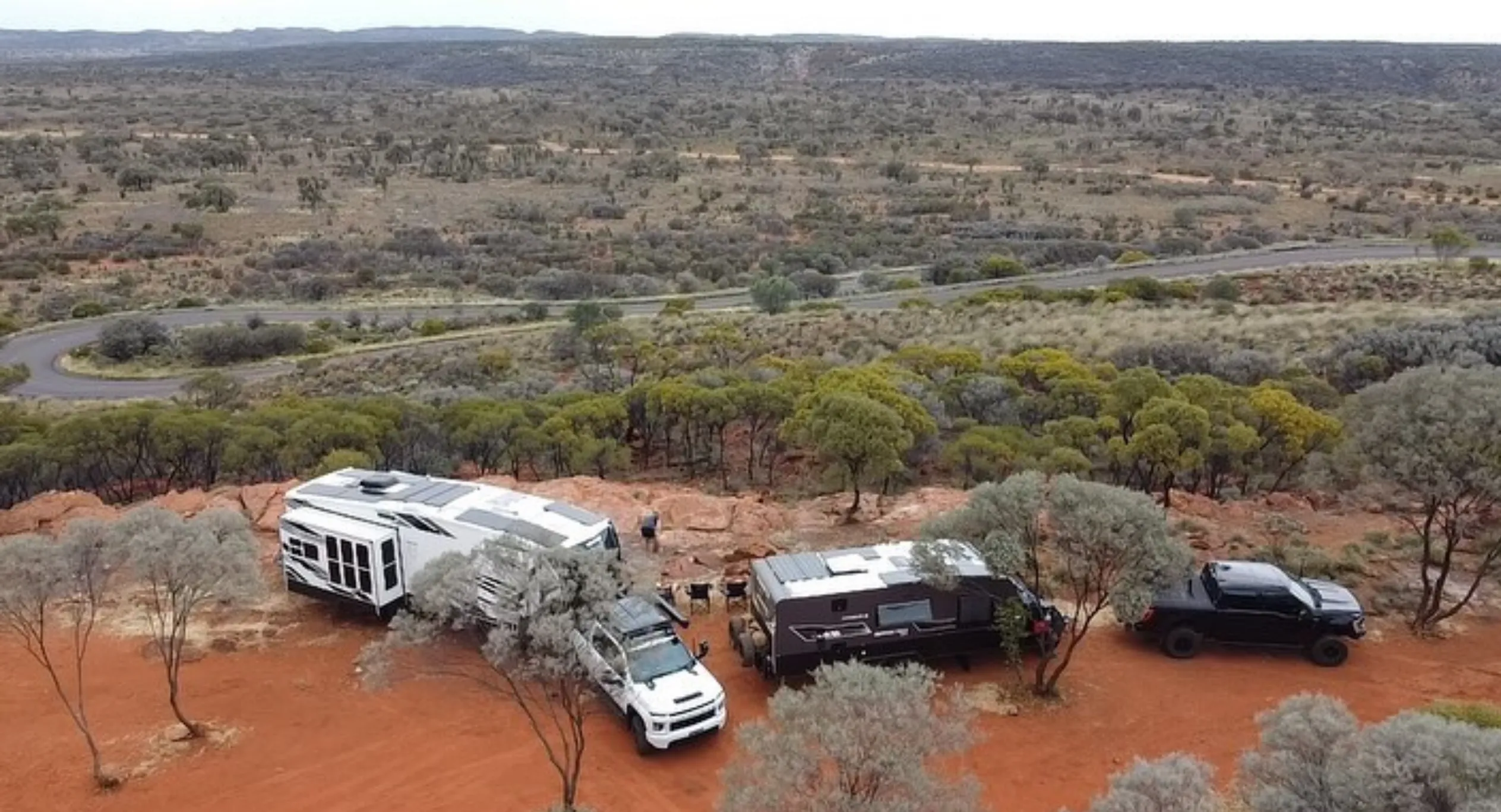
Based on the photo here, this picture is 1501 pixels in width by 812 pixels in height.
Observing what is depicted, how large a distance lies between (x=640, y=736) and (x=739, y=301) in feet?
162

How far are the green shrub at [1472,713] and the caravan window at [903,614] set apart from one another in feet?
21.1

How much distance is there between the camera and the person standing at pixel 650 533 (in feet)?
69.6

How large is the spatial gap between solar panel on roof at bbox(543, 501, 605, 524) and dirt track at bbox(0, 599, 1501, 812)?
8.69ft

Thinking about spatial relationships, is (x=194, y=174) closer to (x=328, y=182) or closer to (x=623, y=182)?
(x=328, y=182)

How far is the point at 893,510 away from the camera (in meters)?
23.5

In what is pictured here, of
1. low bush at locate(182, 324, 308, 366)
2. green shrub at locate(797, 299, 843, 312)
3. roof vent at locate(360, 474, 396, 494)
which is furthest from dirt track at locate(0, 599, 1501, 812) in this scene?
low bush at locate(182, 324, 308, 366)

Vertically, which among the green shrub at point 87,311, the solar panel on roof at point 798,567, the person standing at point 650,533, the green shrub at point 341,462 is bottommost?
the green shrub at point 87,311

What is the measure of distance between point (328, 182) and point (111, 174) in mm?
21827

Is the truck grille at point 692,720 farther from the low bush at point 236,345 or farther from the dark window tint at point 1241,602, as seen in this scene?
the low bush at point 236,345

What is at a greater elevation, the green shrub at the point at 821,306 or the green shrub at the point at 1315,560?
the green shrub at the point at 1315,560

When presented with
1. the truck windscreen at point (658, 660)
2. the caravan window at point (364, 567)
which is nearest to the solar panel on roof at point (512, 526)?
the caravan window at point (364, 567)

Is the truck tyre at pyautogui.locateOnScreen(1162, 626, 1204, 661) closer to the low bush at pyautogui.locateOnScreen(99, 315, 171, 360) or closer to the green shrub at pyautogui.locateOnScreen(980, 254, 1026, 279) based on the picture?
the green shrub at pyautogui.locateOnScreen(980, 254, 1026, 279)

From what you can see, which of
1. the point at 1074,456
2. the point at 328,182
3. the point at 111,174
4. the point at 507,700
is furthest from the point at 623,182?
the point at 507,700

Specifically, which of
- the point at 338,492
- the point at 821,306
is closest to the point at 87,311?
the point at 821,306
